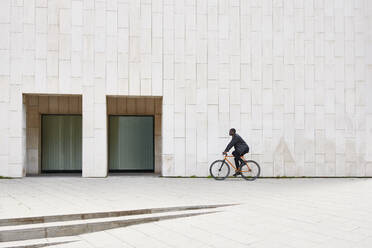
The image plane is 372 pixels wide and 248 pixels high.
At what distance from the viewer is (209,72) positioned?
12086mm

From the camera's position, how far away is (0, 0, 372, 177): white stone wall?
37.3 feet

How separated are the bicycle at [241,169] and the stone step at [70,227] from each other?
214 inches

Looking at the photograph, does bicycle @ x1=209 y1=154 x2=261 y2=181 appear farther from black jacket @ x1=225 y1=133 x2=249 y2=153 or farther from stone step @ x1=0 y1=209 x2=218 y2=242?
stone step @ x1=0 y1=209 x2=218 y2=242

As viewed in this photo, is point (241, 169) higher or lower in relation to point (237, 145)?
lower

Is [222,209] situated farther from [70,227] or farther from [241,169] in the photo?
[241,169]

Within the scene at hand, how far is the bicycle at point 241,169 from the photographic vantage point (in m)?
11.3

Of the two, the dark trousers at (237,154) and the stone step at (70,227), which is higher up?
the dark trousers at (237,154)

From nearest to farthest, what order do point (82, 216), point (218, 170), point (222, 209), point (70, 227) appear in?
point (70, 227) < point (82, 216) < point (222, 209) < point (218, 170)

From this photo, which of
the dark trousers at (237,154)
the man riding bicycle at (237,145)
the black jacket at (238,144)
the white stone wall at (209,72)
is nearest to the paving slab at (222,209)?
the dark trousers at (237,154)

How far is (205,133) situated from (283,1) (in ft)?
20.1

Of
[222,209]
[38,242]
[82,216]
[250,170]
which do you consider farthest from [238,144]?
[38,242]

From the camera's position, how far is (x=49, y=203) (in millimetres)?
6703

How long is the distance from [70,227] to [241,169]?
7244 mm

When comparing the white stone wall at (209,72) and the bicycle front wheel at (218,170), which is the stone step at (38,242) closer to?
the white stone wall at (209,72)
